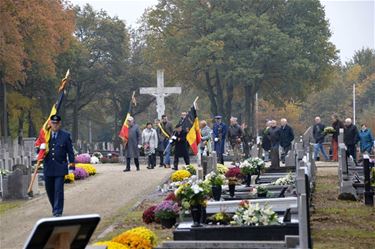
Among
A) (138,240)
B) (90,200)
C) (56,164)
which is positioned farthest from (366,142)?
(138,240)

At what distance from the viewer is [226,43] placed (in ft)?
228

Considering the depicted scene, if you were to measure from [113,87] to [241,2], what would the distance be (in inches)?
639

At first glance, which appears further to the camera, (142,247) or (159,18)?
(159,18)

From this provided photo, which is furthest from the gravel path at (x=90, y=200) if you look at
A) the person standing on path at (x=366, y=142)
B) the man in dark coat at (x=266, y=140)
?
the person standing on path at (x=366, y=142)

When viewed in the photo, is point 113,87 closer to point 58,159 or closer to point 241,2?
point 241,2

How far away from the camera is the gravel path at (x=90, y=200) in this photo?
60.2 ft

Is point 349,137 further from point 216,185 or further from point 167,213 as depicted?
point 167,213

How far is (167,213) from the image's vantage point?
1656 centimetres

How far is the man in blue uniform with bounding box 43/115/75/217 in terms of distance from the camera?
18.4m

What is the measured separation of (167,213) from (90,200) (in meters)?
7.14

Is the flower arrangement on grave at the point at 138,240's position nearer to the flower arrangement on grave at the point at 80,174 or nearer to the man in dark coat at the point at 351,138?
the flower arrangement on grave at the point at 80,174

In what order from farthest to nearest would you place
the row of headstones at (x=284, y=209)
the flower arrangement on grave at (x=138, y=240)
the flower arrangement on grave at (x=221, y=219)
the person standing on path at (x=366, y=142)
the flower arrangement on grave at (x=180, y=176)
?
1. the person standing on path at (x=366, y=142)
2. the flower arrangement on grave at (x=180, y=176)
3. the flower arrangement on grave at (x=221, y=219)
4. the flower arrangement on grave at (x=138, y=240)
5. the row of headstones at (x=284, y=209)

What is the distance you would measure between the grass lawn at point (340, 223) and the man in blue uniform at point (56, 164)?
4.60 m

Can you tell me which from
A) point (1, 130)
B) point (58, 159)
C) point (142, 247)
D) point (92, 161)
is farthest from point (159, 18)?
point (142, 247)
